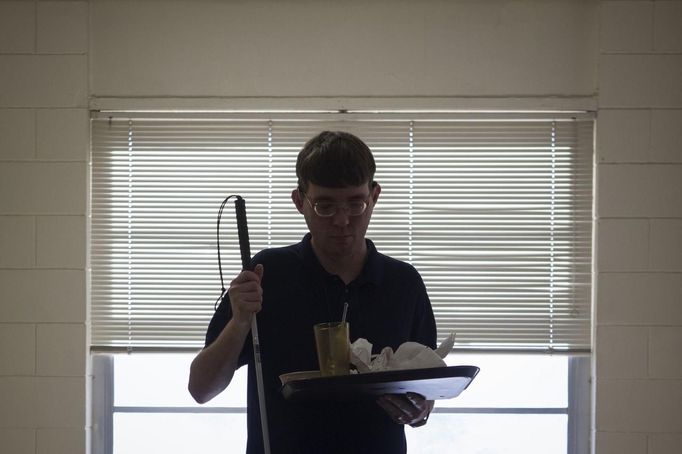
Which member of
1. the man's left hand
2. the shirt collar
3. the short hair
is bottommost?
the man's left hand

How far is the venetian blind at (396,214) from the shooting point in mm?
3086

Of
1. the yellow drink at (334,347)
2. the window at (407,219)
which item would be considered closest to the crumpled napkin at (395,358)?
the yellow drink at (334,347)

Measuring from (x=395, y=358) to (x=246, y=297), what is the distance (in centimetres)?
28

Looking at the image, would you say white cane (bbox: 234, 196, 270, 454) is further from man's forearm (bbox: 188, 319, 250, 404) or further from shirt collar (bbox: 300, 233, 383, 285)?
shirt collar (bbox: 300, 233, 383, 285)

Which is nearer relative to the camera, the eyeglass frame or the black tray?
the black tray

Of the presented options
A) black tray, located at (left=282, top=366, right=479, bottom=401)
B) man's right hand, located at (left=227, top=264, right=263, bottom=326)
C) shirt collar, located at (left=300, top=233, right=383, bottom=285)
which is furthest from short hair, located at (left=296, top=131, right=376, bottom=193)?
black tray, located at (left=282, top=366, right=479, bottom=401)

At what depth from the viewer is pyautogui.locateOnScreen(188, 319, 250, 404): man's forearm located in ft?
4.72

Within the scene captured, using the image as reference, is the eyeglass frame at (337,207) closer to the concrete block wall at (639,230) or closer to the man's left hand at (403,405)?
the man's left hand at (403,405)

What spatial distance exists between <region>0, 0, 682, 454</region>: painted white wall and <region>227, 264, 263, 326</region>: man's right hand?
5.78 ft

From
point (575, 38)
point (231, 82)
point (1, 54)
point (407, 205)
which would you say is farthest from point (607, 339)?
point (1, 54)

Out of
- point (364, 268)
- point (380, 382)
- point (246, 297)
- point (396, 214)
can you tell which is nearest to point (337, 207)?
point (364, 268)

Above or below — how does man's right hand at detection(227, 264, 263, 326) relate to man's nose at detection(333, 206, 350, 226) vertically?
below

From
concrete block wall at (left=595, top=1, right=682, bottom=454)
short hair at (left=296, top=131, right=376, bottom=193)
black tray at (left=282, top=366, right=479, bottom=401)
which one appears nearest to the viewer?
black tray at (left=282, top=366, right=479, bottom=401)

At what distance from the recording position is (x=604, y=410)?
3.01m
